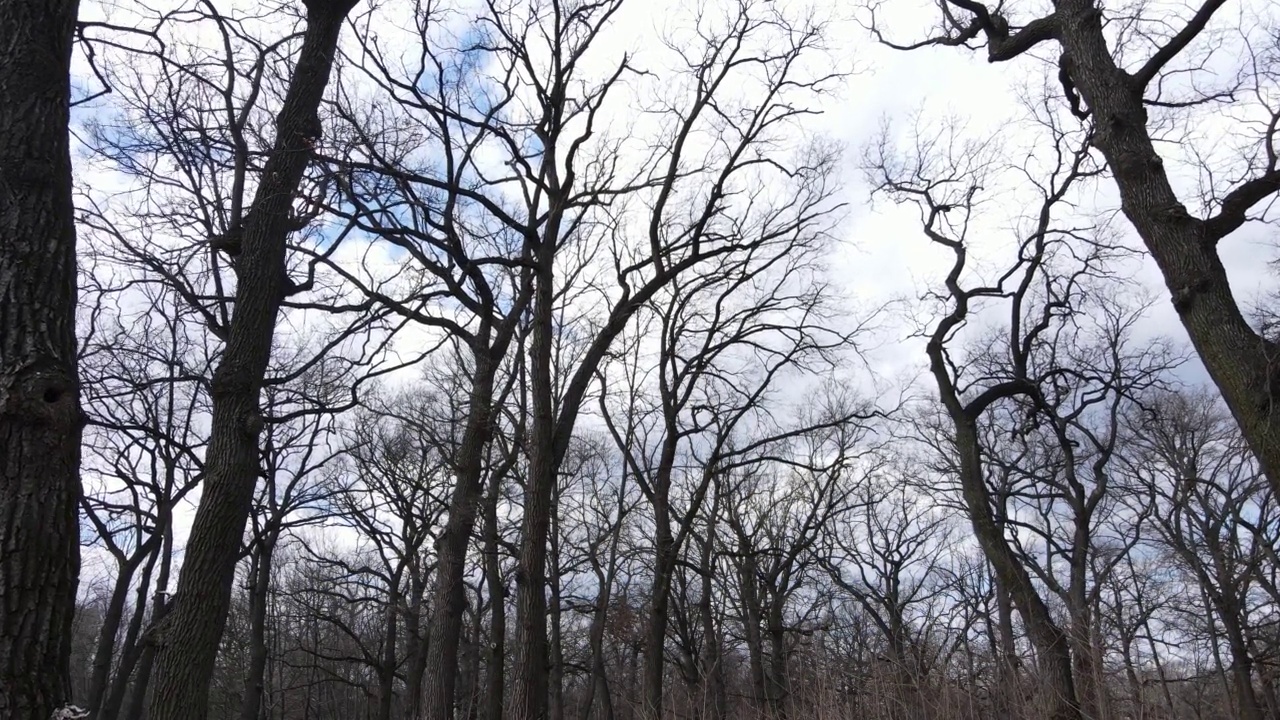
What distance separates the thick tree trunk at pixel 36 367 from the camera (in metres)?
2.97

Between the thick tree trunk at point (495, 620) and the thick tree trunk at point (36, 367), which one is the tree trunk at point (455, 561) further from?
the thick tree trunk at point (36, 367)

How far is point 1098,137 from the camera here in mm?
7586

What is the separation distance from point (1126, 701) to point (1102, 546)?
813 inches

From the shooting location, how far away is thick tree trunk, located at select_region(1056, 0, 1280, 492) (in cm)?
608

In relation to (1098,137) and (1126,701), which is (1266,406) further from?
(1098,137)

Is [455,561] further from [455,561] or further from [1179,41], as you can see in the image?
[1179,41]

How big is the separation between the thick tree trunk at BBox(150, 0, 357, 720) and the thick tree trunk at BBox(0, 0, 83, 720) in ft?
11.5

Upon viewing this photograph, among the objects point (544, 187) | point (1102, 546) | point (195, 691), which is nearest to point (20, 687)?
point (195, 691)

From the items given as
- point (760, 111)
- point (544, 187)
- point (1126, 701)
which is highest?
point (760, 111)

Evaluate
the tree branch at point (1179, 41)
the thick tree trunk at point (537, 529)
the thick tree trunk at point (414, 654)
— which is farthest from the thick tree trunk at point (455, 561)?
the thick tree trunk at point (414, 654)

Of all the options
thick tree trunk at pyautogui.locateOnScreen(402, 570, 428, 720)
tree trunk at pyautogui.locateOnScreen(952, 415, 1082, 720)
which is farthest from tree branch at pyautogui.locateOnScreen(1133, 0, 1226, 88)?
thick tree trunk at pyautogui.locateOnScreen(402, 570, 428, 720)

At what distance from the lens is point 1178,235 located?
6812mm

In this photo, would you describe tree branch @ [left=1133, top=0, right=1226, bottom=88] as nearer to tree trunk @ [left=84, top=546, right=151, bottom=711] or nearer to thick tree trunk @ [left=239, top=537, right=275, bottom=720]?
tree trunk @ [left=84, top=546, right=151, bottom=711]

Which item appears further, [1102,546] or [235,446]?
[1102,546]
